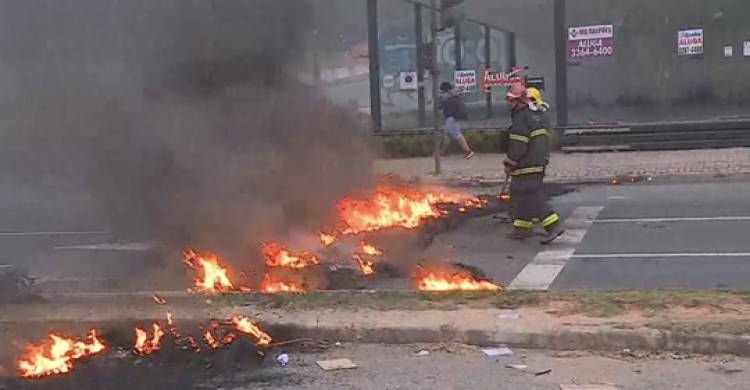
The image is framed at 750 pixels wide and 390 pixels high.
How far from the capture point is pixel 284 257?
25.7ft

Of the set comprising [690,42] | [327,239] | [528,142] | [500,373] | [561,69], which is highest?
[690,42]

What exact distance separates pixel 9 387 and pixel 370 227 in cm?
466

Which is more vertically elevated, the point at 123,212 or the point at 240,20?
the point at 240,20

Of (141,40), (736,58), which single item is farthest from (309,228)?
(736,58)

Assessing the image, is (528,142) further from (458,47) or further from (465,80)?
(458,47)

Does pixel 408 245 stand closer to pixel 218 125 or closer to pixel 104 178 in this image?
pixel 218 125

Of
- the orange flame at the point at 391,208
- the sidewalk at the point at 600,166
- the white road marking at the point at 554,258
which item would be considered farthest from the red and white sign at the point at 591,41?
the white road marking at the point at 554,258

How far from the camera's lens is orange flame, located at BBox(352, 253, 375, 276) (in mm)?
7738

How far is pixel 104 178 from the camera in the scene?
25.0 feet

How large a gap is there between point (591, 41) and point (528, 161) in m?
8.18

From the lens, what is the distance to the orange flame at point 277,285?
7.17 m

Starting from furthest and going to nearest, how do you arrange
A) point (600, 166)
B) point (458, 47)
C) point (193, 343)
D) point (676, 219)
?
point (458, 47)
point (600, 166)
point (676, 219)
point (193, 343)

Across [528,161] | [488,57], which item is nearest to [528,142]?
[528,161]

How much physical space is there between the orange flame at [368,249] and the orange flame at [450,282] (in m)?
0.76
